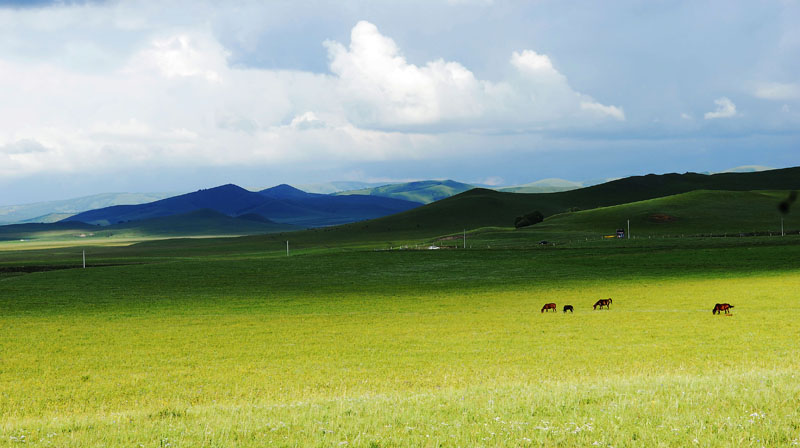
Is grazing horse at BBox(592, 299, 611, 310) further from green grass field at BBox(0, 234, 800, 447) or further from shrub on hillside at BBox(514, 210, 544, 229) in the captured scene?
shrub on hillside at BBox(514, 210, 544, 229)

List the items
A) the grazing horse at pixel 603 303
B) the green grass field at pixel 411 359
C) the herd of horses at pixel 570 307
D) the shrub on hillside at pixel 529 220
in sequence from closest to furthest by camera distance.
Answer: the green grass field at pixel 411 359 → the herd of horses at pixel 570 307 → the grazing horse at pixel 603 303 → the shrub on hillside at pixel 529 220

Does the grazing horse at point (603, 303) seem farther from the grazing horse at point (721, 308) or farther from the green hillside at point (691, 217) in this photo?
the green hillside at point (691, 217)

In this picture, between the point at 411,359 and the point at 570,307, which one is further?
the point at 570,307

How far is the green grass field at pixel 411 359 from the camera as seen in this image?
40.0 ft

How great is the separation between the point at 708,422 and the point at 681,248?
301ft

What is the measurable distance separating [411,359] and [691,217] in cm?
15111

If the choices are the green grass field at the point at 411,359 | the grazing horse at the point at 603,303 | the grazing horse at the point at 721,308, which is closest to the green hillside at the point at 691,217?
the green grass field at the point at 411,359

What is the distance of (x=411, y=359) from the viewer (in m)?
27.0

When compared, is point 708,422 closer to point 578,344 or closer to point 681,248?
point 578,344

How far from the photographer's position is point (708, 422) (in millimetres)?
11969

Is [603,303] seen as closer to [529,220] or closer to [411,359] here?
Answer: [411,359]

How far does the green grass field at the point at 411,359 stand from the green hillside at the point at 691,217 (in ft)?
232

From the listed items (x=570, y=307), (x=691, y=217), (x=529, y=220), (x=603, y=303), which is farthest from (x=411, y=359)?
(x=529, y=220)

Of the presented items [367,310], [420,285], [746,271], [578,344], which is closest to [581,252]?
[746,271]
